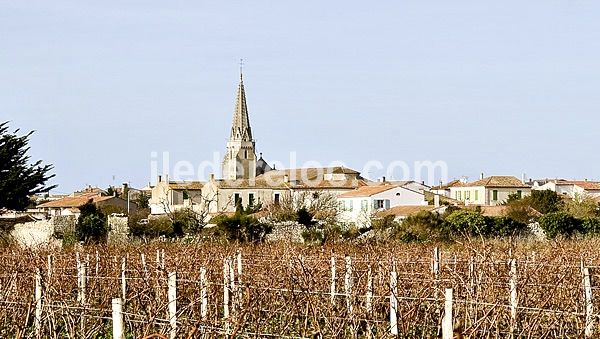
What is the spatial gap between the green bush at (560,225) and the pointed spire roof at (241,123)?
66.4 meters

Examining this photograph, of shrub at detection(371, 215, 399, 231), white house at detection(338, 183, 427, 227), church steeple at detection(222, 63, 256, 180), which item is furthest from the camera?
church steeple at detection(222, 63, 256, 180)

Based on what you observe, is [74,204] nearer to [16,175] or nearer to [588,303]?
[16,175]

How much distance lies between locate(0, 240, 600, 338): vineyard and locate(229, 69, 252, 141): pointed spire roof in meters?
81.9

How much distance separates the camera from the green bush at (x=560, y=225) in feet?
106

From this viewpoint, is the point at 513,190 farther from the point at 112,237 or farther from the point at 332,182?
the point at 112,237

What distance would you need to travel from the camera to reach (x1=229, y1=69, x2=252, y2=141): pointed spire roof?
98.3 metres

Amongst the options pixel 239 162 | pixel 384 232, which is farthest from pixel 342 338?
pixel 239 162

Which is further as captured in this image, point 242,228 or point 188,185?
point 188,185

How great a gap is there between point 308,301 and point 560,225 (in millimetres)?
25237

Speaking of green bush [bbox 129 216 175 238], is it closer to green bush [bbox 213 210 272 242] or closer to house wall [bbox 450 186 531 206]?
green bush [bbox 213 210 272 242]

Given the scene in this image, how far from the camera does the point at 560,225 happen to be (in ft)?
106

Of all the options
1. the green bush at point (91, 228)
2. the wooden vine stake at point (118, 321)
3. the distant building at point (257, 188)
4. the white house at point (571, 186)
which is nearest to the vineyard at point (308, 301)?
the wooden vine stake at point (118, 321)

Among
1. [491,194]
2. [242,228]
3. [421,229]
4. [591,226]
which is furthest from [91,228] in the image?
[491,194]

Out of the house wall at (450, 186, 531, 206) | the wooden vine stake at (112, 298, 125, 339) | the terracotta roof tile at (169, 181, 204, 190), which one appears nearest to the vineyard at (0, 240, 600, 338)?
the wooden vine stake at (112, 298, 125, 339)
